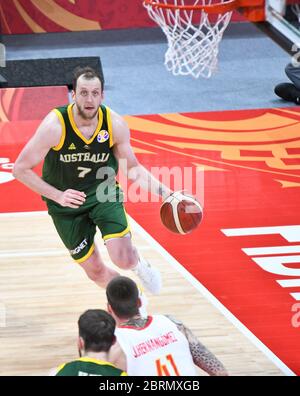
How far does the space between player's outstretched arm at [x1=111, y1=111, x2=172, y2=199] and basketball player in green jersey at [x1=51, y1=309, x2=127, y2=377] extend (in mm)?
2038

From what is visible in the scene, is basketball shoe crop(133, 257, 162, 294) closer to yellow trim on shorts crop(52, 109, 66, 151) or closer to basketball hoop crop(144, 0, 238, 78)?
yellow trim on shorts crop(52, 109, 66, 151)

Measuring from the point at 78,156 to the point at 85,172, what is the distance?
5.5 inches

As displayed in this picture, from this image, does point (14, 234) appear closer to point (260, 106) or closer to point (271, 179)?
point (271, 179)

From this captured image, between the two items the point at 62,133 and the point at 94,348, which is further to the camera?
the point at 62,133

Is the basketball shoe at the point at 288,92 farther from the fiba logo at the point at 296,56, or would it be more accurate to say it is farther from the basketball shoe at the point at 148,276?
the basketball shoe at the point at 148,276

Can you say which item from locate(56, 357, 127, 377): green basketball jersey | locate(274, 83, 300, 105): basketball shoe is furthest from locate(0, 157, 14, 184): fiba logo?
locate(56, 357, 127, 377): green basketball jersey

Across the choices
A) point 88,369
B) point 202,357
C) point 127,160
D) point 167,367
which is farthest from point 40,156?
point 88,369

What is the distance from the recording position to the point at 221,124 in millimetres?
10969

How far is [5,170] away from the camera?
971 cm

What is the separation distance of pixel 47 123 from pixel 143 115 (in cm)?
513

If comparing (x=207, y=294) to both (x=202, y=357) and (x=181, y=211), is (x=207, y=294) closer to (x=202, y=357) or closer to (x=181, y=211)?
(x=181, y=211)

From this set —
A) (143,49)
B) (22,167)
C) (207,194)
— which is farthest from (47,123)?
(143,49)
